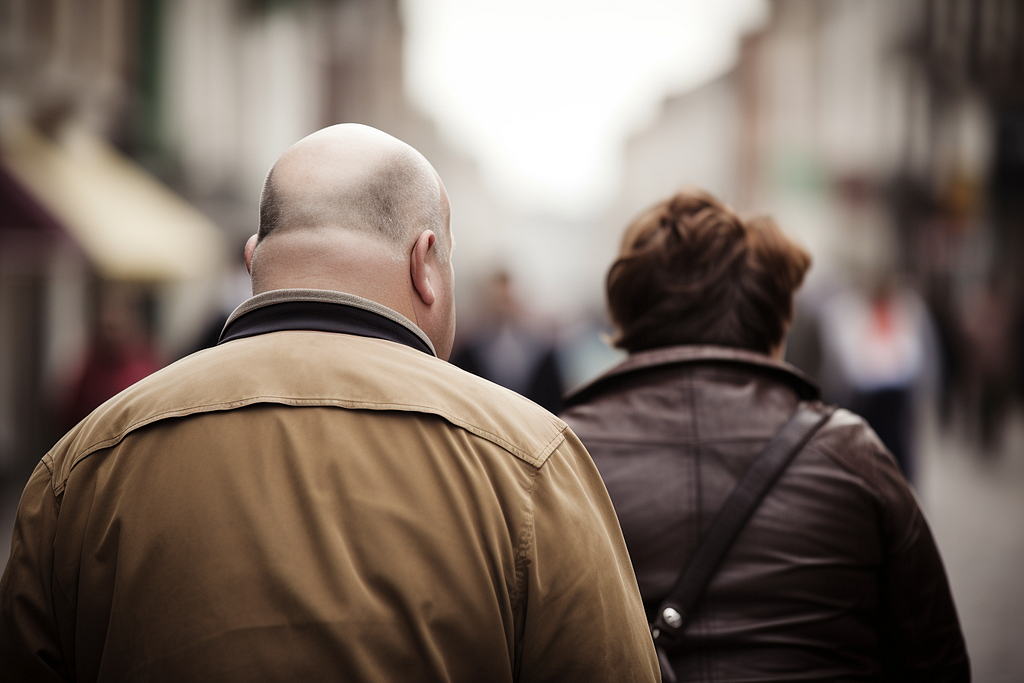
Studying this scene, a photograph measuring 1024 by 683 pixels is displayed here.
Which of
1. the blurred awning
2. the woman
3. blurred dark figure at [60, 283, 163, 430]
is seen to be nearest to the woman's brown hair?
the woman

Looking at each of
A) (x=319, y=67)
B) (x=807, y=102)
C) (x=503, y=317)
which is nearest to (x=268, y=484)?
(x=503, y=317)

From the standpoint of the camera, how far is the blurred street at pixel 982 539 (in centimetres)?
575

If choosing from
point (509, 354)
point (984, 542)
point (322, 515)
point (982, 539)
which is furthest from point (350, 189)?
point (982, 539)

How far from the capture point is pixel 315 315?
180 centimetres

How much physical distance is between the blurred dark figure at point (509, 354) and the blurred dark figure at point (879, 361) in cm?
210

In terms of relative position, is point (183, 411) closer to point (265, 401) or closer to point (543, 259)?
point (265, 401)

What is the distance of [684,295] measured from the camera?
8.71 feet

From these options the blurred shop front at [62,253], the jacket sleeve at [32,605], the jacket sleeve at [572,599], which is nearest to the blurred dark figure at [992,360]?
the blurred shop front at [62,253]

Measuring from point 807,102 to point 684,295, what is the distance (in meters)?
46.3

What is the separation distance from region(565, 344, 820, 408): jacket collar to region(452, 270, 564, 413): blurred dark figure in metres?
4.70

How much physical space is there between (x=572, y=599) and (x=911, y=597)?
3.60 ft

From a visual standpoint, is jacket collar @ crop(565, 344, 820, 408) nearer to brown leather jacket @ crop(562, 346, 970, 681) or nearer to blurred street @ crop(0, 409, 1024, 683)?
brown leather jacket @ crop(562, 346, 970, 681)

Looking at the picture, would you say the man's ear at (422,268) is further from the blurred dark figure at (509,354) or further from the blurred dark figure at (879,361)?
the blurred dark figure at (879,361)

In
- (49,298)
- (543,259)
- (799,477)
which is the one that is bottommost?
(543,259)
